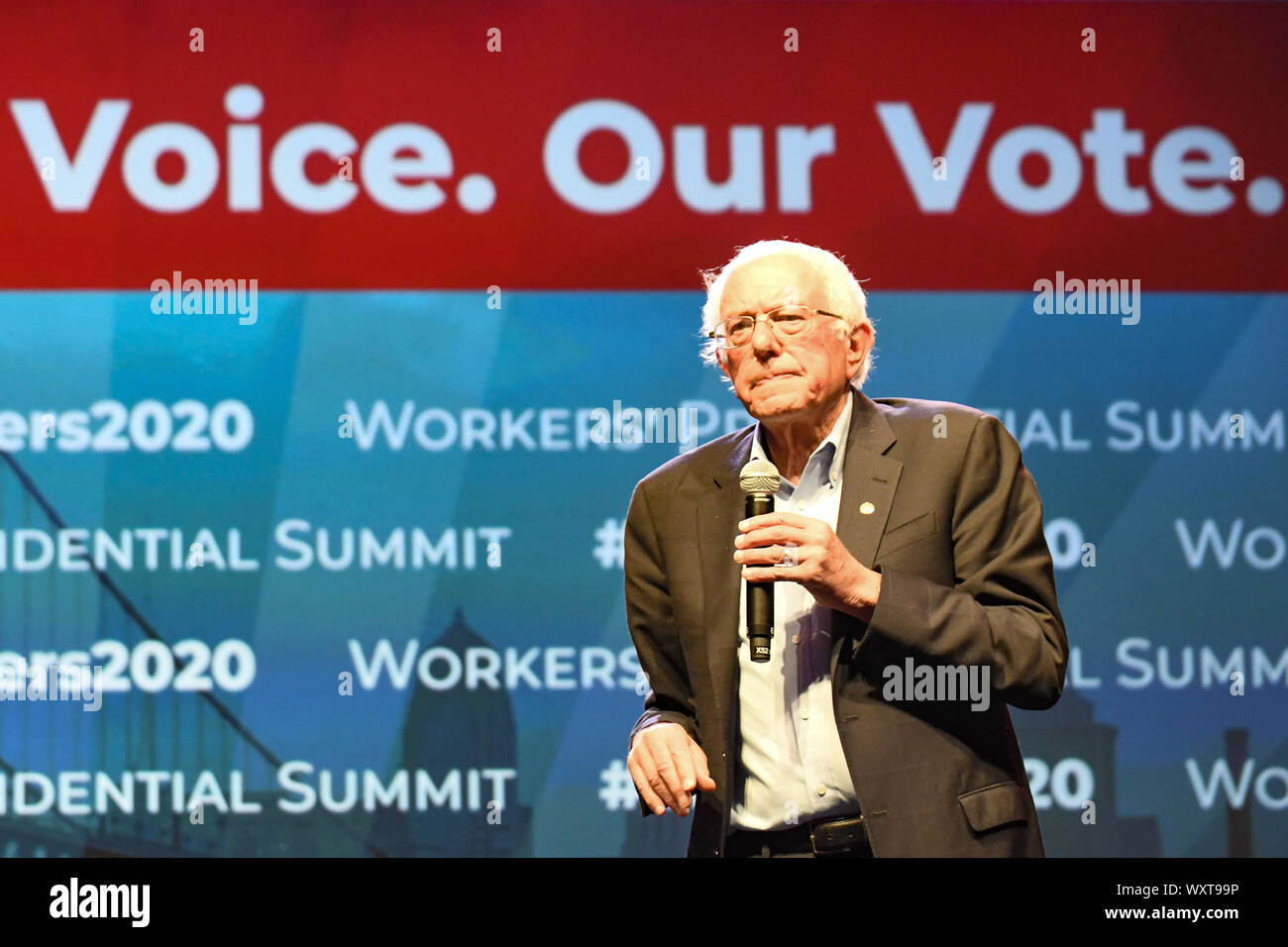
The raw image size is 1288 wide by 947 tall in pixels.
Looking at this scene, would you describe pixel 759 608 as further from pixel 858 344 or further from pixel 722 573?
pixel 858 344

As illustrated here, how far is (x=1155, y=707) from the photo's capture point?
4.15 meters

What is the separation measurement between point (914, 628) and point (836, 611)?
23 cm

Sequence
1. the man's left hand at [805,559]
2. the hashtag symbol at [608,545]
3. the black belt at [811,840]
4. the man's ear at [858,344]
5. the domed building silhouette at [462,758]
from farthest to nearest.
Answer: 1. the hashtag symbol at [608,545]
2. the domed building silhouette at [462,758]
3. the man's ear at [858,344]
4. the black belt at [811,840]
5. the man's left hand at [805,559]

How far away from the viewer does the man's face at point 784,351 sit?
225cm

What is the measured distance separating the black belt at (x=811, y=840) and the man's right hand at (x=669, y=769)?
106 mm


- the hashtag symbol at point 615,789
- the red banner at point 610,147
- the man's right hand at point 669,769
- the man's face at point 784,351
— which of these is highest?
the red banner at point 610,147

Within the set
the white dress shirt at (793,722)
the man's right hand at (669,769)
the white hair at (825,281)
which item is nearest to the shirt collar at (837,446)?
the white dress shirt at (793,722)

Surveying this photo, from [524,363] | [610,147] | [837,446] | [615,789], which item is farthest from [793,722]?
[610,147]

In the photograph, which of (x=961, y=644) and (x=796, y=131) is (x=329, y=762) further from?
(x=961, y=644)

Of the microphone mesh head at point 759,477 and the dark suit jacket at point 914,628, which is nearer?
the dark suit jacket at point 914,628

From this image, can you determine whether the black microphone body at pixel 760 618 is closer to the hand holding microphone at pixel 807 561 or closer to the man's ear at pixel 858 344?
the hand holding microphone at pixel 807 561

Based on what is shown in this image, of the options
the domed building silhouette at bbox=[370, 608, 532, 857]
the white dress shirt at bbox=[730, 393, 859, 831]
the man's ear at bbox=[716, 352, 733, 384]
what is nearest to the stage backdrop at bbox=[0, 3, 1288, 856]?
the domed building silhouette at bbox=[370, 608, 532, 857]

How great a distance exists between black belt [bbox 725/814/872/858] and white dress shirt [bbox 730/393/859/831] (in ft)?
0.06

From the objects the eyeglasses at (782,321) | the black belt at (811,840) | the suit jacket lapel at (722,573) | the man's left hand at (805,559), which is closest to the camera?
the man's left hand at (805,559)
